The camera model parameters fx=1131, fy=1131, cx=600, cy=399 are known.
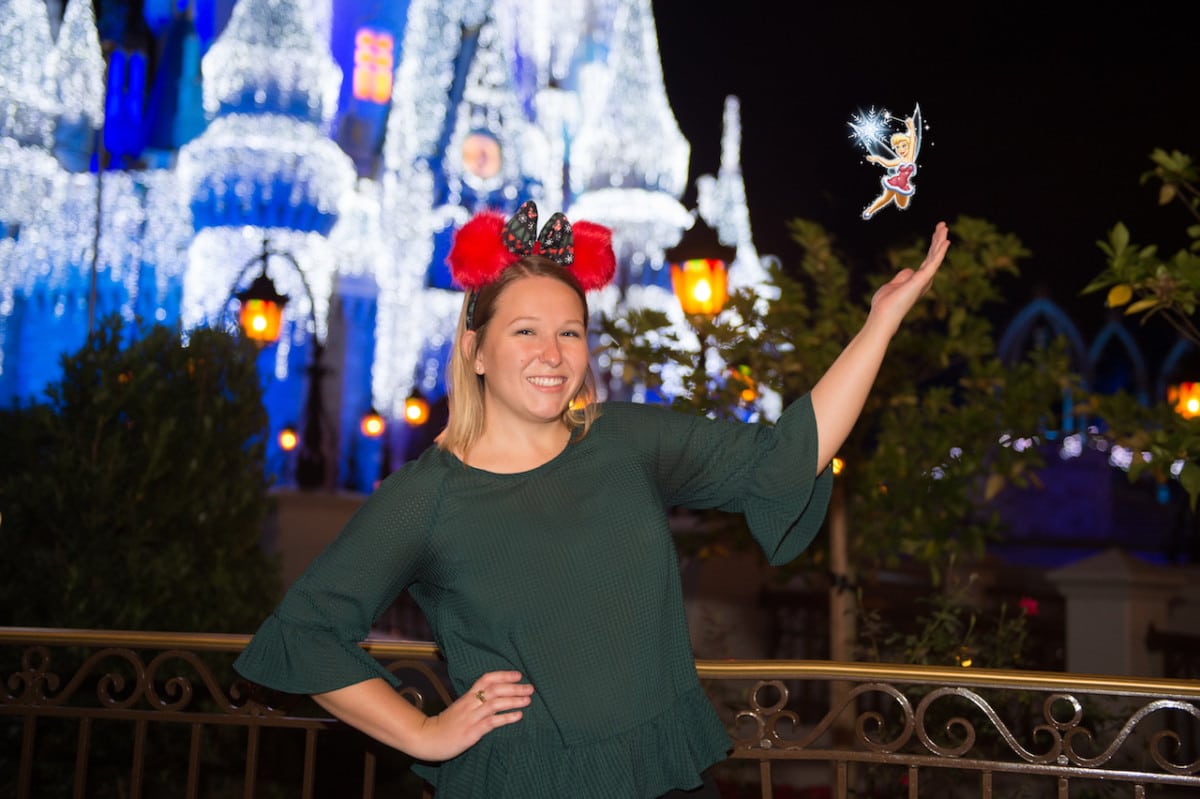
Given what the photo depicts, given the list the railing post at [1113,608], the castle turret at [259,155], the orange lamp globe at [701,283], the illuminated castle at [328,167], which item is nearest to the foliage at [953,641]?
the orange lamp globe at [701,283]

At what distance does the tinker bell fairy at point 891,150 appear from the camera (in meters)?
2.12

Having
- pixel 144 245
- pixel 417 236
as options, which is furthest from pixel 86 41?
pixel 417 236

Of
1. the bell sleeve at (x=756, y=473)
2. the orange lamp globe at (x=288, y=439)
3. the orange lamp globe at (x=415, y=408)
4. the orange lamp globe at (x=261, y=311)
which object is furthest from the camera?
the orange lamp globe at (x=288, y=439)

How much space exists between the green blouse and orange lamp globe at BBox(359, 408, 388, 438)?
87.1ft

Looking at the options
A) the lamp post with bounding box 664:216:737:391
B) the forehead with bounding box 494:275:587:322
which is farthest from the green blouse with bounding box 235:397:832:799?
the lamp post with bounding box 664:216:737:391

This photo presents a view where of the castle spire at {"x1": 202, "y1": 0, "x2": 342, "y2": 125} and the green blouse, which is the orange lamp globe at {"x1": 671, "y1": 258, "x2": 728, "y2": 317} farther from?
the castle spire at {"x1": 202, "y1": 0, "x2": 342, "y2": 125}

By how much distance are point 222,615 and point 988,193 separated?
826cm

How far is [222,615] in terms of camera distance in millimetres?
6793

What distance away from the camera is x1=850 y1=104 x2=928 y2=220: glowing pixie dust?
6.95 ft

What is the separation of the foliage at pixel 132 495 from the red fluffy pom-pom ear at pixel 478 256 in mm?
4565

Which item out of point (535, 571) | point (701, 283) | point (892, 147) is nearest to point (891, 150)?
point (892, 147)

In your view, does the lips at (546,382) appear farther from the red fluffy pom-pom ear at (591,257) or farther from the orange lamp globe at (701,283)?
the orange lamp globe at (701,283)

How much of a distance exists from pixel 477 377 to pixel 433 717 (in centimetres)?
69

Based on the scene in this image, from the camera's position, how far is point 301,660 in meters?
2.06
